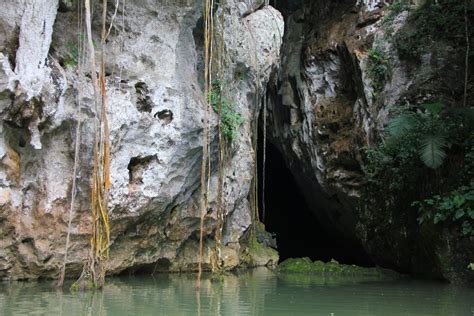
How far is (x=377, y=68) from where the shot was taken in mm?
11609

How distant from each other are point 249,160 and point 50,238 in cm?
455

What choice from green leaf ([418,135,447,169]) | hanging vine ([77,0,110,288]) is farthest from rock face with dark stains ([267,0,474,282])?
hanging vine ([77,0,110,288])

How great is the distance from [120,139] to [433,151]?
15.4 feet

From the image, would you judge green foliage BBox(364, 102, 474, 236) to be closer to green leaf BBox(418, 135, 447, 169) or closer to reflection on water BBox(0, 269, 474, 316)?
green leaf BBox(418, 135, 447, 169)

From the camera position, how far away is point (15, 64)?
7.88 meters

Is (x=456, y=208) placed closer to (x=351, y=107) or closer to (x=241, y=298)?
(x=241, y=298)

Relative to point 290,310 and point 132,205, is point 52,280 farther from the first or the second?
point 290,310

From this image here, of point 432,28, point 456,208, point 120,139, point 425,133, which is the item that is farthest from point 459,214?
point 120,139

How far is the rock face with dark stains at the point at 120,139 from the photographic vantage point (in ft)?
26.1

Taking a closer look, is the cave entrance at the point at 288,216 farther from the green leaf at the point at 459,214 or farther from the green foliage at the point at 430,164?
the green leaf at the point at 459,214

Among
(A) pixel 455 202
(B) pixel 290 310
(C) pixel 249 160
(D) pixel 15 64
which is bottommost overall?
(B) pixel 290 310

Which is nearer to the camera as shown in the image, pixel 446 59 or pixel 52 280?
pixel 52 280

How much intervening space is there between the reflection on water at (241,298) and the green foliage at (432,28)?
15.7ft

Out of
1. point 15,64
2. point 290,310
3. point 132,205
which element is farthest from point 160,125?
point 290,310
